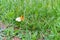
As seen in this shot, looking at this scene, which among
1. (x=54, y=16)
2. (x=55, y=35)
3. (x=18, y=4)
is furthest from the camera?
(x=18, y=4)

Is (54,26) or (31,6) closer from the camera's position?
(54,26)

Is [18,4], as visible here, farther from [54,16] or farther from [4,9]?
[54,16]

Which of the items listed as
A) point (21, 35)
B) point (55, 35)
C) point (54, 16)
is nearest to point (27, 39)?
point (21, 35)

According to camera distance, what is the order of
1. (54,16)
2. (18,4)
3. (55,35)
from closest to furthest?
(55,35)
(54,16)
(18,4)

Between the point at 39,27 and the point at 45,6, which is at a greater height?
the point at 45,6

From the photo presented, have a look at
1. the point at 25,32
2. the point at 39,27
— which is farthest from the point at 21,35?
the point at 39,27

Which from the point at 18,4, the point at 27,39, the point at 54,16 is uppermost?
the point at 18,4
